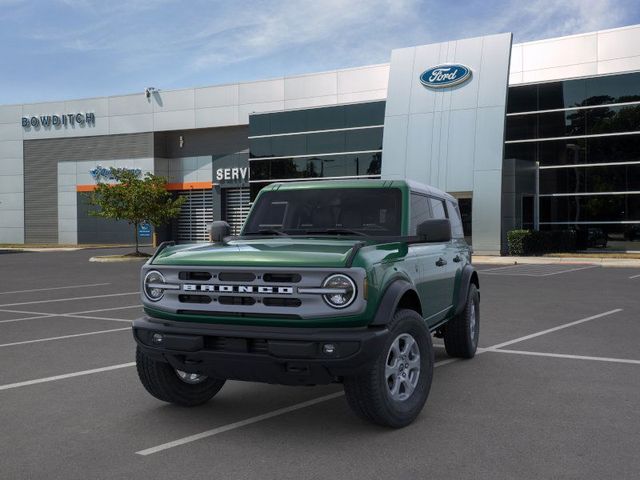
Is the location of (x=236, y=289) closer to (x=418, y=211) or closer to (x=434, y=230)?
(x=434, y=230)

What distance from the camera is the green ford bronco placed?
449cm

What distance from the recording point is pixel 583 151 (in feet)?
101

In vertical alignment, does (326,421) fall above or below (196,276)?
below

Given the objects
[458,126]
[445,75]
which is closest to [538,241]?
[458,126]

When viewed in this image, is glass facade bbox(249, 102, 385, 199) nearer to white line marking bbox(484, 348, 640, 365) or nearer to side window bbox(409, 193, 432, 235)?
white line marking bbox(484, 348, 640, 365)

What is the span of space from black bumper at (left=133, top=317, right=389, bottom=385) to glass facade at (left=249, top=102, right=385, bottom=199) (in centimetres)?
3073

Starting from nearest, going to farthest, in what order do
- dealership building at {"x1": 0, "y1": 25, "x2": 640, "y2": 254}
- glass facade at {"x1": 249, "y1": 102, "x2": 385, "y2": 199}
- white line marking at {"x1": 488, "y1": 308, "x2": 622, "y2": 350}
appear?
white line marking at {"x1": 488, "y1": 308, "x2": 622, "y2": 350}
dealership building at {"x1": 0, "y1": 25, "x2": 640, "y2": 254}
glass facade at {"x1": 249, "y1": 102, "x2": 385, "y2": 199}

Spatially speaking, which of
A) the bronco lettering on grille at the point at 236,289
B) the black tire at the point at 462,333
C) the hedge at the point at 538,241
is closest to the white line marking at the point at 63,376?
the bronco lettering on grille at the point at 236,289

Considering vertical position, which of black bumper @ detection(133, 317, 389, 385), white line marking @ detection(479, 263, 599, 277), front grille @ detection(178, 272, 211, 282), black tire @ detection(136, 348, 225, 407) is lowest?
white line marking @ detection(479, 263, 599, 277)

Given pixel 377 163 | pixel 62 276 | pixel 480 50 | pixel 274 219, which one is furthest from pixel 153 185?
pixel 274 219

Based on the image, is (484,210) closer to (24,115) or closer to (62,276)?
(62,276)

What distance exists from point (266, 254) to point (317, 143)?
108ft

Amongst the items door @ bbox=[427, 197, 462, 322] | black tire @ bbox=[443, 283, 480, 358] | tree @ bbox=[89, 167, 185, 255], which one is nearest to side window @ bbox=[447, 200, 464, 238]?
door @ bbox=[427, 197, 462, 322]

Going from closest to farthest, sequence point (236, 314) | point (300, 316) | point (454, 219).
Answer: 1. point (300, 316)
2. point (236, 314)
3. point (454, 219)
